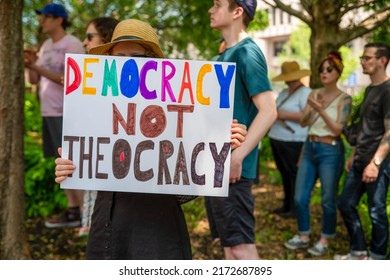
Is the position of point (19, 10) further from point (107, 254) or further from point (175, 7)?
point (175, 7)

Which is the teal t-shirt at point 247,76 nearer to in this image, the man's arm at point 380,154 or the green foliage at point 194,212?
the man's arm at point 380,154

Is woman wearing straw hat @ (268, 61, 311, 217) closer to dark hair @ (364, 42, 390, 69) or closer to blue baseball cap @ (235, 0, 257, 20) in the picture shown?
dark hair @ (364, 42, 390, 69)

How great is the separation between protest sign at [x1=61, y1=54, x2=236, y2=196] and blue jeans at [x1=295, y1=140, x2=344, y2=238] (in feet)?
8.44

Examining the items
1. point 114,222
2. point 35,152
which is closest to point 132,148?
point 114,222

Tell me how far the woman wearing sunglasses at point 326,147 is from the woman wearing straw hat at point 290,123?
1.72 feet

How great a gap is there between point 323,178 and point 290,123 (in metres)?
1.09

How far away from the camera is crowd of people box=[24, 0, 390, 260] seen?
2.21 m

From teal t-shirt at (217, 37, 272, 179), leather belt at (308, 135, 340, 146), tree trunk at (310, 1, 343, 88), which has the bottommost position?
leather belt at (308, 135, 340, 146)

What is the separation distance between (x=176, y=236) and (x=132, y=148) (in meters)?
0.43

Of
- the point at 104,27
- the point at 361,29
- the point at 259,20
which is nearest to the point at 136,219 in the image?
the point at 104,27

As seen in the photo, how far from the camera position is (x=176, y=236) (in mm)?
2242

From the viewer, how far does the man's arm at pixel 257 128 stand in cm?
254

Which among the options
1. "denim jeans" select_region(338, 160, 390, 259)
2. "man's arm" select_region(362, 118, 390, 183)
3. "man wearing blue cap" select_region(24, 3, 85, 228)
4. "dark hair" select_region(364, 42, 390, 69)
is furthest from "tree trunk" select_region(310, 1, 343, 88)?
"man wearing blue cap" select_region(24, 3, 85, 228)

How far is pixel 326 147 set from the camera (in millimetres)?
4531
